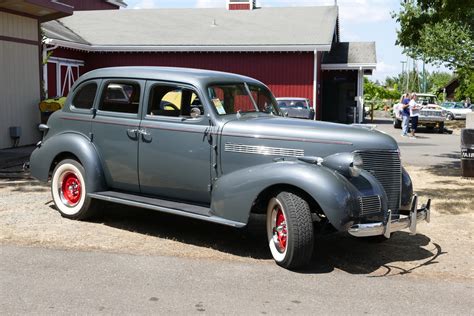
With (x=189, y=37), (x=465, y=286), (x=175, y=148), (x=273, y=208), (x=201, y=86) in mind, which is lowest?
(x=465, y=286)

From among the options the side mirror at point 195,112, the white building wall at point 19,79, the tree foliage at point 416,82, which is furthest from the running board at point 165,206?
the tree foliage at point 416,82

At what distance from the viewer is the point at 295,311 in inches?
174

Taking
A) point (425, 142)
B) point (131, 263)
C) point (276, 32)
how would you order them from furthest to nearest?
point (276, 32)
point (425, 142)
point (131, 263)

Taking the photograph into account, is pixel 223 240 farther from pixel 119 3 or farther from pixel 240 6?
pixel 119 3

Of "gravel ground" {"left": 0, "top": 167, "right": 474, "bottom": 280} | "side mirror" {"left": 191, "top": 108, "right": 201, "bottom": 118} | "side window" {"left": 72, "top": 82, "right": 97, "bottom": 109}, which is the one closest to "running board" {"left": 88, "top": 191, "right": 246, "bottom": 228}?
"gravel ground" {"left": 0, "top": 167, "right": 474, "bottom": 280}

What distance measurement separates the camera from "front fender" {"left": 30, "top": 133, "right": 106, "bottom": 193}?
6.86 m

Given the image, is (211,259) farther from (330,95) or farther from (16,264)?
(330,95)

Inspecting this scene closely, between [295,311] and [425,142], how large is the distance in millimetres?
16531

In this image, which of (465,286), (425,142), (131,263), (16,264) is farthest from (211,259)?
(425,142)

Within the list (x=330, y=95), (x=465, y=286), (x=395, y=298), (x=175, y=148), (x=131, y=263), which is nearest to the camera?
(x=395, y=298)

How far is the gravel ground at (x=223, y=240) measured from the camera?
19.0 feet

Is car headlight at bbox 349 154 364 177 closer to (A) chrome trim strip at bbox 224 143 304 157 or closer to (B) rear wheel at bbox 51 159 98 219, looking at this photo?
(A) chrome trim strip at bbox 224 143 304 157

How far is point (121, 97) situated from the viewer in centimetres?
696

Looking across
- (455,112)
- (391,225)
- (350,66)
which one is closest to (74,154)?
(391,225)
